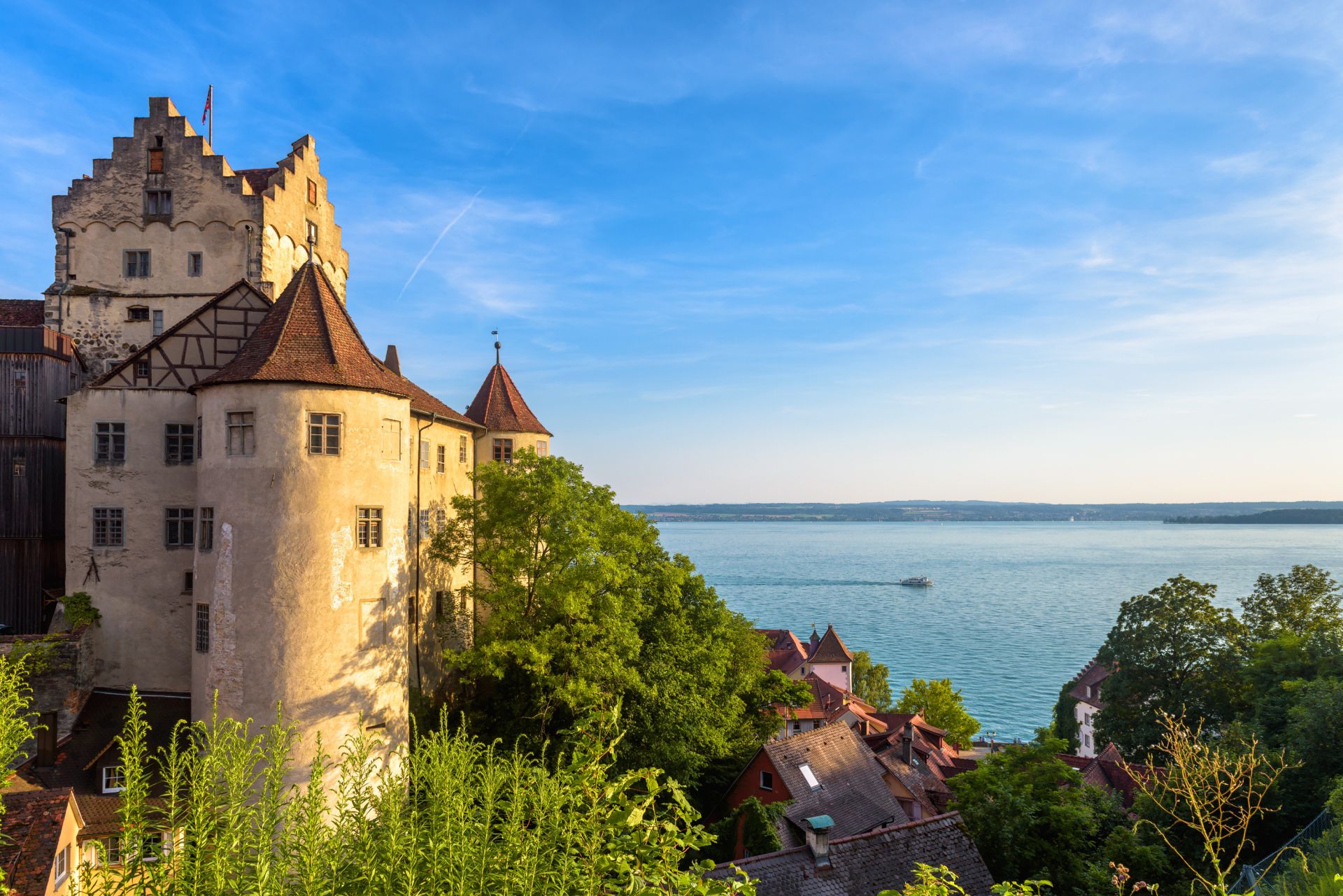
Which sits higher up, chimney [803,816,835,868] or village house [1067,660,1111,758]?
chimney [803,816,835,868]

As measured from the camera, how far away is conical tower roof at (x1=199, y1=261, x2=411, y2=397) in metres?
20.0

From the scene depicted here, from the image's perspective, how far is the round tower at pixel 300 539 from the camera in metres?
19.3

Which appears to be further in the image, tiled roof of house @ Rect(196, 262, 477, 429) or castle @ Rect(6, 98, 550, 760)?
tiled roof of house @ Rect(196, 262, 477, 429)

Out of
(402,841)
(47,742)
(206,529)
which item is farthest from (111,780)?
(402,841)

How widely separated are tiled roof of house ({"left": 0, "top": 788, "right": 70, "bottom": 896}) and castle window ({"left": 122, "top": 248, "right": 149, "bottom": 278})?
1791 cm

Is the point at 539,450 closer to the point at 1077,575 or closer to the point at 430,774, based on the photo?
the point at 430,774

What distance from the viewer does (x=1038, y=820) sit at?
22.6m

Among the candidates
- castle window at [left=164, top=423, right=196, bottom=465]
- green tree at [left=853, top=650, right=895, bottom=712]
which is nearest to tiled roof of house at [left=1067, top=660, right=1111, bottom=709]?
green tree at [left=853, top=650, right=895, bottom=712]

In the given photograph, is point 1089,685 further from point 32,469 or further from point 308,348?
point 32,469

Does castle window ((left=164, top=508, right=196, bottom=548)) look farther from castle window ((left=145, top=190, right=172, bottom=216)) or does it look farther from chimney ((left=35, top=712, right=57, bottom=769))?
castle window ((left=145, top=190, right=172, bottom=216))

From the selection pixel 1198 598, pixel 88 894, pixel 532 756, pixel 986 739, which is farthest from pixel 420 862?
pixel 986 739

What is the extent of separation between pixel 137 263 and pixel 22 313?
6.00 meters

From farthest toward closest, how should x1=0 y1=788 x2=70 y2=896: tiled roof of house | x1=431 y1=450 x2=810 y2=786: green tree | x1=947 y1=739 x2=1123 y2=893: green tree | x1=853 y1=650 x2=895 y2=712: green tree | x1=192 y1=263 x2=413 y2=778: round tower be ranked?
x1=853 y1=650 x2=895 y2=712: green tree < x1=431 y1=450 x2=810 y2=786: green tree < x1=947 y1=739 x2=1123 y2=893: green tree < x1=192 y1=263 x2=413 y2=778: round tower < x1=0 y1=788 x2=70 y2=896: tiled roof of house

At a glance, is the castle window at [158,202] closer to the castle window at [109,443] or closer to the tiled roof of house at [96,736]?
the castle window at [109,443]
